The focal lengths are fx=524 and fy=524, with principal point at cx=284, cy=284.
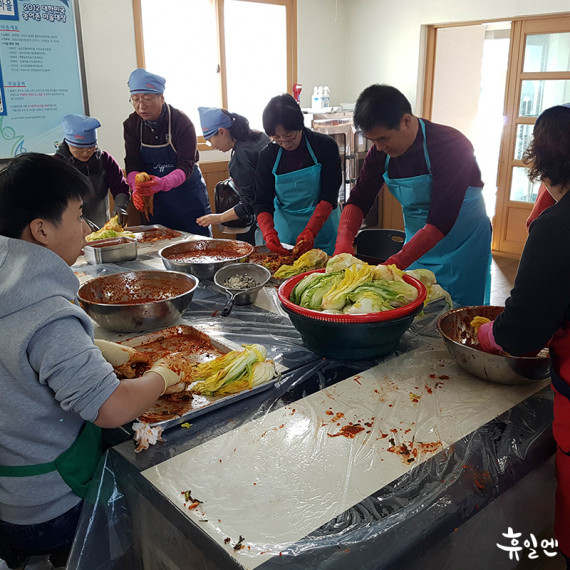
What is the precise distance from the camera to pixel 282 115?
286 cm

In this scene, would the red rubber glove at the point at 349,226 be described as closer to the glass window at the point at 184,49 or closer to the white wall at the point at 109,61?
the white wall at the point at 109,61

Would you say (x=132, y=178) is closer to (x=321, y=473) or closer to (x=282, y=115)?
(x=282, y=115)

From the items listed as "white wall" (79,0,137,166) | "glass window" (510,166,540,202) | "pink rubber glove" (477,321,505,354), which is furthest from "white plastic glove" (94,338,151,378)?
"glass window" (510,166,540,202)

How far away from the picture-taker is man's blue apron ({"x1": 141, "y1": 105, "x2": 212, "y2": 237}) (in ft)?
12.9

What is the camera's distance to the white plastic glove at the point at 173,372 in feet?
4.66

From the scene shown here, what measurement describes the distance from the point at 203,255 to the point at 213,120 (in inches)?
46.5

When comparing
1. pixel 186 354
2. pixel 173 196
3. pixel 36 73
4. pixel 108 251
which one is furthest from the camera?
pixel 36 73

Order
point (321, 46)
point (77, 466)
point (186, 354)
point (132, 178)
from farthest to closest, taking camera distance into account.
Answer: point (321, 46), point (132, 178), point (186, 354), point (77, 466)

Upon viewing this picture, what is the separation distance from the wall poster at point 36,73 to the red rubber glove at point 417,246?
12.0 ft

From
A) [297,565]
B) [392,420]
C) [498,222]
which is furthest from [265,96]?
[297,565]

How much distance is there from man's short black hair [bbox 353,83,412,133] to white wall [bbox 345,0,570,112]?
416cm

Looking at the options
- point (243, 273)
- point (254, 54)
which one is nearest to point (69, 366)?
point (243, 273)

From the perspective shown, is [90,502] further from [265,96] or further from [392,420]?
[265,96]
